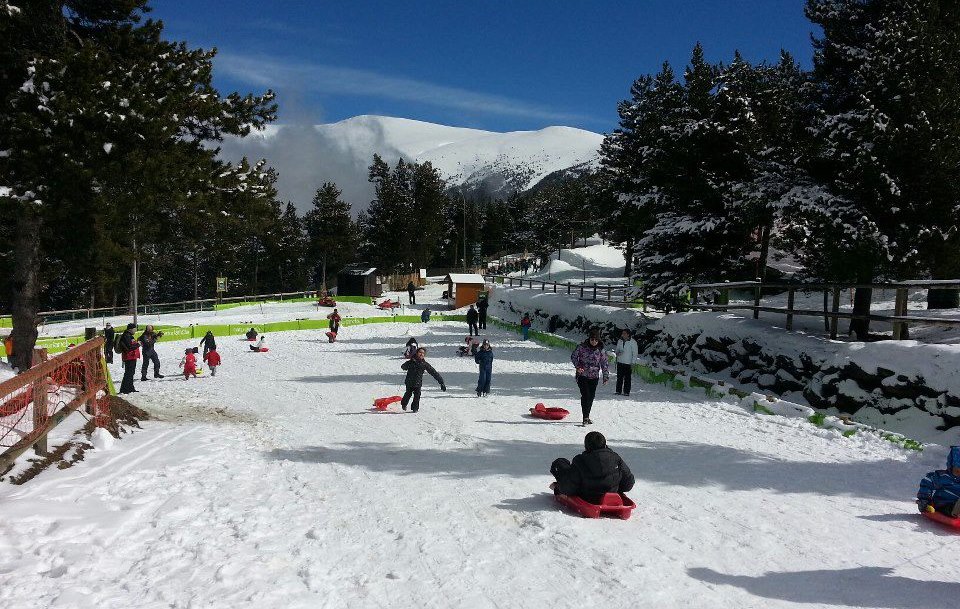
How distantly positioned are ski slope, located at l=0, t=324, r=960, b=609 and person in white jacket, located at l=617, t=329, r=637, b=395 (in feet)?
9.73

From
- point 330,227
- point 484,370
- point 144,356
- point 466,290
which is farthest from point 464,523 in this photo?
point 330,227

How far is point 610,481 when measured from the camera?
6820mm

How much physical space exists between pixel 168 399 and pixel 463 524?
12.1 metres

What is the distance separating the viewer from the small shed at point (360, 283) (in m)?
60.4

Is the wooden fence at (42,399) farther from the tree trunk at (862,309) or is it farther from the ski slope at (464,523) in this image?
the tree trunk at (862,309)

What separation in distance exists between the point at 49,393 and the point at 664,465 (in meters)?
8.45

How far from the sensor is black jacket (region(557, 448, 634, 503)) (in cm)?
682

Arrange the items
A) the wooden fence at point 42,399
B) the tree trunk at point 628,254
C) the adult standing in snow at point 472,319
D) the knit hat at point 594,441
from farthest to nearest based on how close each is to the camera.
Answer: the tree trunk at point 628,254
the adult standing in snow at point 472,319
the knit hat at point 594,441
the wooden fence at point 42,399

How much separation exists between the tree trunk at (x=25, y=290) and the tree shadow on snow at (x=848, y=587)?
13.0 m

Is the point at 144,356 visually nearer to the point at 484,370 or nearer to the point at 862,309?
the point at 484,370

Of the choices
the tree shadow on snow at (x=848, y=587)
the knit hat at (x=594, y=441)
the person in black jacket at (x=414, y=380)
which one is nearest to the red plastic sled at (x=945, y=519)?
the tree shadow on snow at (x=848, y=587)

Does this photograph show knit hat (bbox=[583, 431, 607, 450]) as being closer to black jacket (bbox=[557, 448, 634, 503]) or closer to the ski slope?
black jacket (bbox=[557, 448, 634, 503])

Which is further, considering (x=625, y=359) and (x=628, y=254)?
(x=628, y=254)

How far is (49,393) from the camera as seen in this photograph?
762cm
